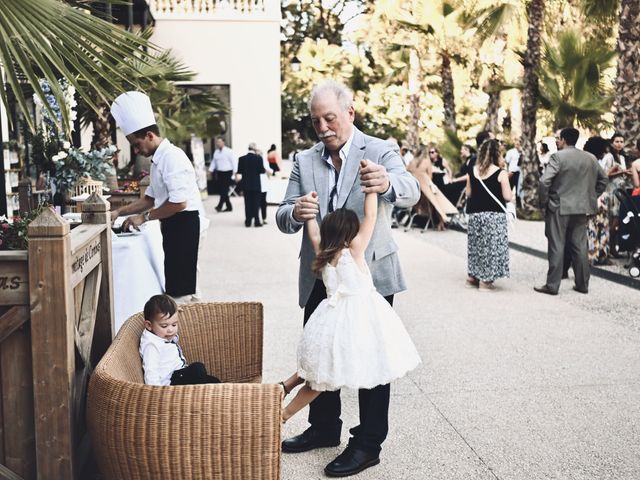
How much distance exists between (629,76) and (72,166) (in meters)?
9.31

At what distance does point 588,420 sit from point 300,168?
231cm

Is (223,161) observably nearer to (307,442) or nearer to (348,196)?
(307,442)

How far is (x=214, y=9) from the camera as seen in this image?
2561 centimetres

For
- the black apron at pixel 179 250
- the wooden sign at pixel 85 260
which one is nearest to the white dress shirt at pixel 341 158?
the wooden sign at pixel 85 260

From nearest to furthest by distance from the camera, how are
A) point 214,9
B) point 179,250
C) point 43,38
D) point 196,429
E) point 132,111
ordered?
1. point 196,429
2. point 43,38
3. point 132,111
4. point 179,250
5. point 214,9

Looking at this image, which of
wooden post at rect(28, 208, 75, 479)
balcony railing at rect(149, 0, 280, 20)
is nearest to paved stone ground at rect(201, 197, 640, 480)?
wooden post at rect(28, 208, 75, 479)

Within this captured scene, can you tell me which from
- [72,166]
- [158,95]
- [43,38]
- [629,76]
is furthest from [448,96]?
[43,38]

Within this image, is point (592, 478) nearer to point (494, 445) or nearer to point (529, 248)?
point (494, 445)

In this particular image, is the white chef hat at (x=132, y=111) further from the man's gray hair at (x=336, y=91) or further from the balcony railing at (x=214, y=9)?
the balcony railing at (x=214, y=9)

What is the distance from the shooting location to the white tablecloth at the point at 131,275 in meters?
A: 5.38

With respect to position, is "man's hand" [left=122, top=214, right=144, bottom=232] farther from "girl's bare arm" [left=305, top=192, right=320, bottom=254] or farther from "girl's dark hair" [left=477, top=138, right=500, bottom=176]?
"girl's dark hair" [left=477, top=138, right=500, bottom=176]

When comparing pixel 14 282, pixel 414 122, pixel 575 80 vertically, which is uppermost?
pixel 575 80

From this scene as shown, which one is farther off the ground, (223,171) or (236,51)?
(236,51)

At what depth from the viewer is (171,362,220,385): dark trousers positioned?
383cm
